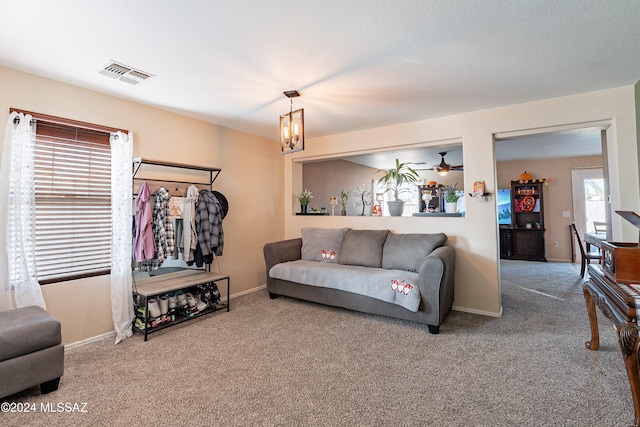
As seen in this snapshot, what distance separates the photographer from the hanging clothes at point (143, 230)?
297cm

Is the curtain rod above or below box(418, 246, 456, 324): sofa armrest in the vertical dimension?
above

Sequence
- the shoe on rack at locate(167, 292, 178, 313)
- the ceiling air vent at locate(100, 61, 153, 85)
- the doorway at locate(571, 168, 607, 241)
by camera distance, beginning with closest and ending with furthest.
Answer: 1. the ceiling air vent at locate(100, 61, 153, 85)
2. the shoe on rack at locate(167, 292, 178, 313)
3. the doorway at locate(571, 168, 607, 241)

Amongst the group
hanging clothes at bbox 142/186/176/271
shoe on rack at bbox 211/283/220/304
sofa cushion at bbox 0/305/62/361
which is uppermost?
hanging clothes at bbox 142/186/176/271

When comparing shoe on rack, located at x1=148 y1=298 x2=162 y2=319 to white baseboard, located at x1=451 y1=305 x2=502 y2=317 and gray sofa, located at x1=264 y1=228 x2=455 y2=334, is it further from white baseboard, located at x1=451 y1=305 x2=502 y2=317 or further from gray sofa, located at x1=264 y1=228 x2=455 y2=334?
white baseboard, located at x1=451 y1=305 x2=502 y2=317

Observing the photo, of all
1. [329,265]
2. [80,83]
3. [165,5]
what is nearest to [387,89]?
[165,5]

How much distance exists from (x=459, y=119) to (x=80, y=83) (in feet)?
13.4

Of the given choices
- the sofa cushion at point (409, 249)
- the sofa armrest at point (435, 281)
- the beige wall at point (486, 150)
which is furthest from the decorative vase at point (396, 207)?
the sofa armrest at point (435, 281)

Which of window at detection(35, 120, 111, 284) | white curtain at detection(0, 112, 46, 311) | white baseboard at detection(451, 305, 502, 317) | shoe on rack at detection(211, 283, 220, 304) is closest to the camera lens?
white curtain at detection(0, 112, 46, 311)

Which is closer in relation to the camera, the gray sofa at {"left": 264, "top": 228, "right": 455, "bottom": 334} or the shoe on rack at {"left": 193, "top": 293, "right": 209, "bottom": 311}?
the gray sofa at {"left": 264, "top": 228, "right": 455, "bottom": 334}

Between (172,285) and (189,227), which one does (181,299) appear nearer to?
(172,285)

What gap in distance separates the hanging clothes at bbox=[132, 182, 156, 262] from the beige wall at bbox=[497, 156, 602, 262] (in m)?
7.99

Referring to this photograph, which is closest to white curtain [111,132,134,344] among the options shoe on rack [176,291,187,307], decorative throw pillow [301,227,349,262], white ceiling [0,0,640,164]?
shoe on rack [176,291,187,307]

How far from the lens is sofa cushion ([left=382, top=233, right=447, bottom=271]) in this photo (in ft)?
11.4

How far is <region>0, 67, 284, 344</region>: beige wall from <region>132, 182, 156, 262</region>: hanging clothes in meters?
0.43
